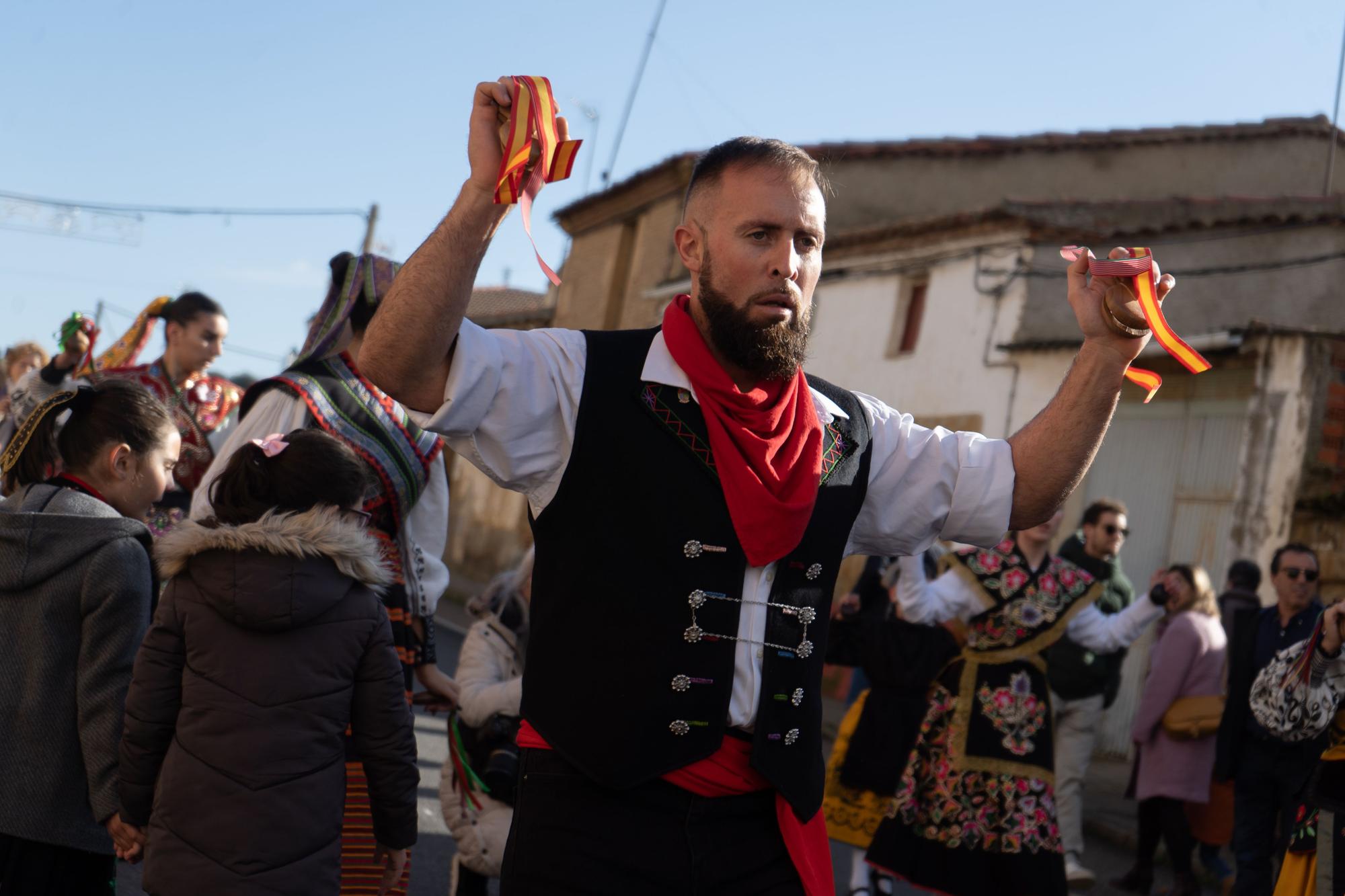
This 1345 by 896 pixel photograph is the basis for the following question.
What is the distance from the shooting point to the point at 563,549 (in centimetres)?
239

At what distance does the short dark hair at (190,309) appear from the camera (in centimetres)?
581

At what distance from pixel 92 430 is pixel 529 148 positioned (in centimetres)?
220

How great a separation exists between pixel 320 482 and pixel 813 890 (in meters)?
1.73

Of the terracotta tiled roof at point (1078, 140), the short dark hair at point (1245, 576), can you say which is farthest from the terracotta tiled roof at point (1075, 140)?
the short dark hair at point (1245, 576)

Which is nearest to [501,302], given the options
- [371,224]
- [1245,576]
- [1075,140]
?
[371,224]

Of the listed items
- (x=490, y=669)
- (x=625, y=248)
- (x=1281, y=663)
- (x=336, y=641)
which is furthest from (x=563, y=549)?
(x=625, y=248)

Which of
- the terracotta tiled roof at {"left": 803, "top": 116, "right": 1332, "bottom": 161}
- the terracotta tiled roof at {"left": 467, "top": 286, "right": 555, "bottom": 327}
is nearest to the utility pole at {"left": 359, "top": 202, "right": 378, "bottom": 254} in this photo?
the terracotta tiled roof at {"left": 467, "top": 286, "right": 555, "bottom": 327}

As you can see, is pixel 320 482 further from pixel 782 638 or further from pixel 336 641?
pixel 782 638

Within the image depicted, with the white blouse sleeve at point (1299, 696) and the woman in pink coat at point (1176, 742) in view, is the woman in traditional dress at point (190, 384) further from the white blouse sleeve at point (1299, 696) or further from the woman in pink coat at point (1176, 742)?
the woman in pink coat at point (1176, 742)

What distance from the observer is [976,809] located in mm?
6082

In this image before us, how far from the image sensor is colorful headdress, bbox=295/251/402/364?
4348 millimetres

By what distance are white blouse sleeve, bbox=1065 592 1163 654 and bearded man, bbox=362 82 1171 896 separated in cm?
433

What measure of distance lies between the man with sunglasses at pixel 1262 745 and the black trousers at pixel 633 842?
4815 mm

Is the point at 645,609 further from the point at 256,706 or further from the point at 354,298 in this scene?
the point at 354,298
